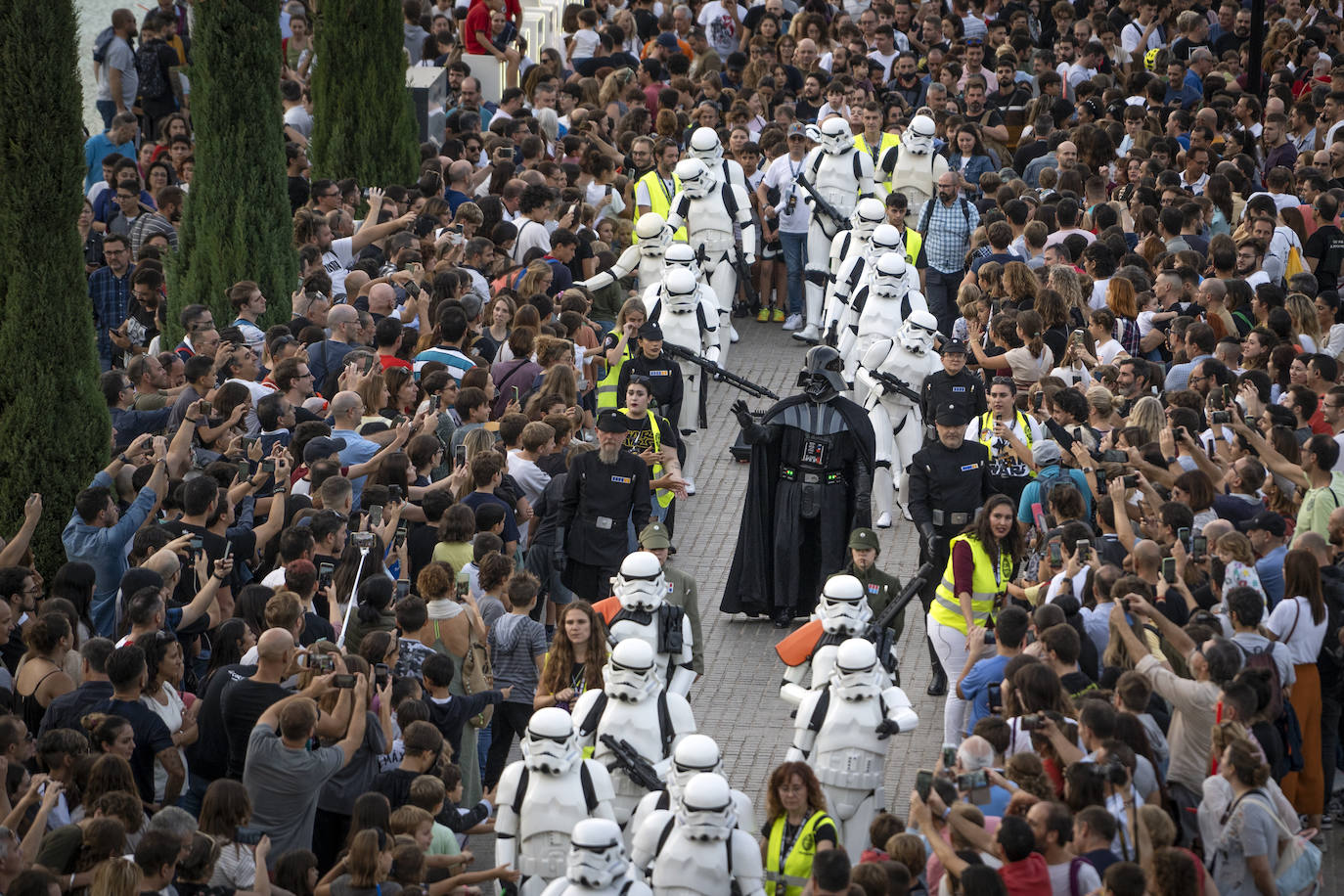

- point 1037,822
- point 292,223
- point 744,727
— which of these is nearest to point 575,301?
point 292,223

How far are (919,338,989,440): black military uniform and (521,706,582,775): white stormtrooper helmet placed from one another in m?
5.39

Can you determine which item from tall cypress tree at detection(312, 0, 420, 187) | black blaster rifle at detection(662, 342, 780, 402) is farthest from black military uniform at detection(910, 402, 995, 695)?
tall cypress tree at detection(312, 0, 420, 187)

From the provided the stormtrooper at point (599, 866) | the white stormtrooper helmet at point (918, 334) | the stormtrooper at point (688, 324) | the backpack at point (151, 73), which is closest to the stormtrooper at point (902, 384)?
the white stormtrooper helmet at point (918, 334)

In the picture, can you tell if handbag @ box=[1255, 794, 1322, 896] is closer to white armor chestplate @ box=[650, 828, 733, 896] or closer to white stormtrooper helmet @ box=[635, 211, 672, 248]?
white armor chestplate @ box=[650, 828, 733, 896]

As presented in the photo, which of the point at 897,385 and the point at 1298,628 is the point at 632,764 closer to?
the point at 1298,628

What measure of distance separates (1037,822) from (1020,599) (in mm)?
3200

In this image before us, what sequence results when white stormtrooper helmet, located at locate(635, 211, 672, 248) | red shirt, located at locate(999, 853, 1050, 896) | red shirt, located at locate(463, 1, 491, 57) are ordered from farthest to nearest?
Answer: red shirt, located at locate(463, 1, 491, 57) → white stormtrooper helmet, located at locate(635, 211, 672, 248) → red shirt, located at locate(999, 853, 1050, 896)

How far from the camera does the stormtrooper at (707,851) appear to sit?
8.02 m

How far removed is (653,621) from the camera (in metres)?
10.2

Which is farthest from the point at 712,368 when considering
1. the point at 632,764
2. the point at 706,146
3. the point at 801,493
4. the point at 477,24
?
the point at 477,24

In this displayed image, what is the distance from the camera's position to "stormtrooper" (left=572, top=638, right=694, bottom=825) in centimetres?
925

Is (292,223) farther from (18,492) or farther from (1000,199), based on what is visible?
Answer: (1000,199)

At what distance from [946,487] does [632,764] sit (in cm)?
397

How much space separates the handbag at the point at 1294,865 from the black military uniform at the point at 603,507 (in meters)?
4.91
